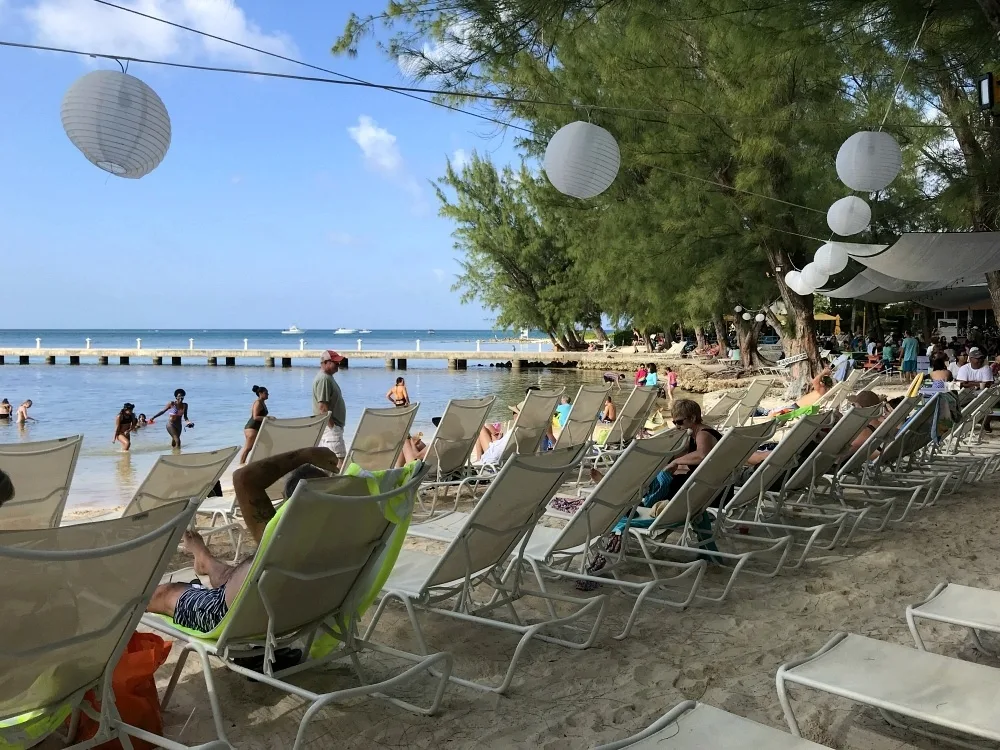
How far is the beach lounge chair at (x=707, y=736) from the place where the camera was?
5.41 feet

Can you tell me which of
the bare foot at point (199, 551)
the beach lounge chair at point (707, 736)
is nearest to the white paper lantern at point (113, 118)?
the bare foot at point (199, 551)

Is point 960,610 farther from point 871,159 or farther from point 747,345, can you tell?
point 747,345

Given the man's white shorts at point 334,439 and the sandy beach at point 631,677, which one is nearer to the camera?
the sandy beach at point 631,677

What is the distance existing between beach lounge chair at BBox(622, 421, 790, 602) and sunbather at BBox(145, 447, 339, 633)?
1501mm

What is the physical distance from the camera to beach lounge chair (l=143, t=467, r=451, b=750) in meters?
2.00

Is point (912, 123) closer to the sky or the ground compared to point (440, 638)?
closer to the sky

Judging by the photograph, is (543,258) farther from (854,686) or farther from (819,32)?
(854,686)

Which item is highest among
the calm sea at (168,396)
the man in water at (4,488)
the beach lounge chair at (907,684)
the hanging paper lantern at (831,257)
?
the hanging paper lantern at (831,257)

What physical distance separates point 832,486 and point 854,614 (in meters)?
1.74

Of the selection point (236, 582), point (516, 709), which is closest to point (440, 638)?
point (516, 709)

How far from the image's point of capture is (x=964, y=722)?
1.76m

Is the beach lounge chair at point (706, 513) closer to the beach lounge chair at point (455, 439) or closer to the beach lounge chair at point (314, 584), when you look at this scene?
the beach lounge chair at point (314, 584)

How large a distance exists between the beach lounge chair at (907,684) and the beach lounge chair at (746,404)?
591 centimetres

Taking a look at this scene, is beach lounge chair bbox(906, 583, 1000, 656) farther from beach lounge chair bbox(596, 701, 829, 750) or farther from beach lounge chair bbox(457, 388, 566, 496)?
beach lounge chair bbox(457, 388, 566, 496)
